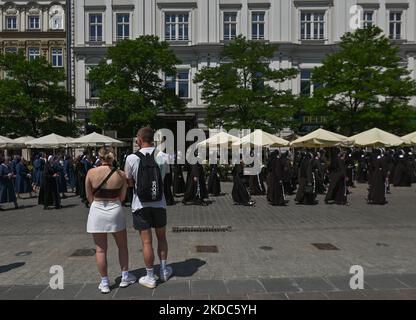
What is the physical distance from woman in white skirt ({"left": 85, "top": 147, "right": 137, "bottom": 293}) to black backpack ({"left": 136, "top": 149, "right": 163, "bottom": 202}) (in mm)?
199

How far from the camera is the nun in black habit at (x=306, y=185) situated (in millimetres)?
13484

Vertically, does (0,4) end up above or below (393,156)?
above

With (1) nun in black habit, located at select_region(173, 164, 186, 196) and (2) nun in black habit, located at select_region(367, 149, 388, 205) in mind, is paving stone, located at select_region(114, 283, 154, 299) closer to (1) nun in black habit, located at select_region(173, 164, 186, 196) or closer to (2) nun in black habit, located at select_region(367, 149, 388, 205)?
(2) nun in black habit, located at select_region(367, 149, 388, 205)

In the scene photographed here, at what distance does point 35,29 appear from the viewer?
41.3m

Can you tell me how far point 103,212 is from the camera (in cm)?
500

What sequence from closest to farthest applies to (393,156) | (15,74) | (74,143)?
(74,143)
(393,156)
(15,74)

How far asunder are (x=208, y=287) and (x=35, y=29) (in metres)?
42.5

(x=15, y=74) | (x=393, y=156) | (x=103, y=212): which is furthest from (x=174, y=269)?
(x=15, y=74)

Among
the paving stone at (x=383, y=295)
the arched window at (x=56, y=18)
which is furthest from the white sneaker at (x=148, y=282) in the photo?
the arched window at (x=56, y=18)

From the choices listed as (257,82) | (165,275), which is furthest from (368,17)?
(165,275)

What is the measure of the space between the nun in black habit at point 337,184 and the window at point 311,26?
83.9ft

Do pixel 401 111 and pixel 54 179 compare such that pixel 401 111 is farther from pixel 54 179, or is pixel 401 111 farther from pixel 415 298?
pixel 415 298

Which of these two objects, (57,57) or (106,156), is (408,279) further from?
(57,57)

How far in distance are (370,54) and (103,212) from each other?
2713 centimetres
